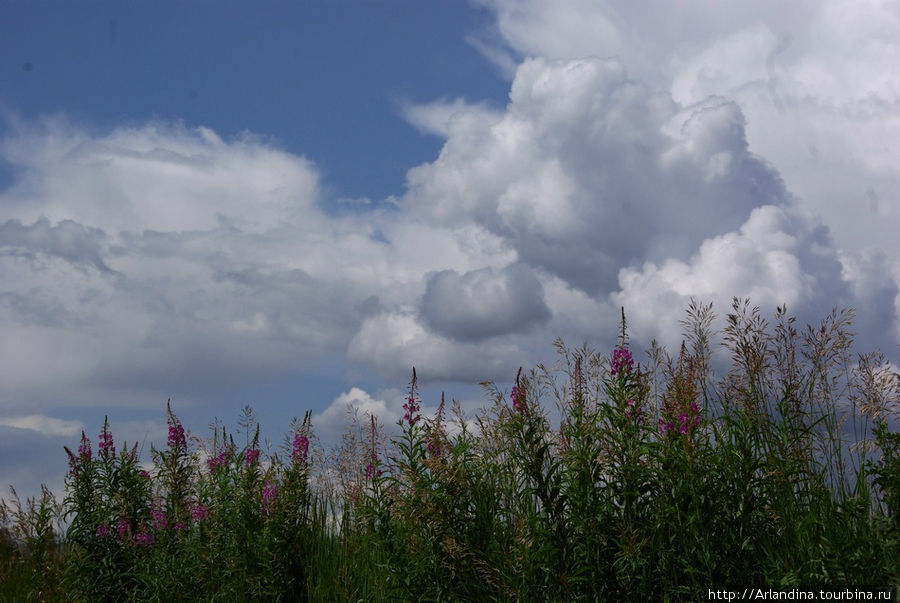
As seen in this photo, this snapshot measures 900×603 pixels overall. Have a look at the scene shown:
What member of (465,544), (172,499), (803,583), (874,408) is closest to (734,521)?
(803,583)

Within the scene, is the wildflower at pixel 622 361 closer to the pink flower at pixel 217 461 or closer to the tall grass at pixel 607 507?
the tall grass at pixel 607 507

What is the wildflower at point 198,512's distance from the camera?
26.7 feet

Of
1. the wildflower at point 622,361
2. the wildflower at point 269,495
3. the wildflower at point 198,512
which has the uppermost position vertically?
the wildflower at point 622,361

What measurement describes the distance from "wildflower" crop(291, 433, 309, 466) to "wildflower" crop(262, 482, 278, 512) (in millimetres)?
341

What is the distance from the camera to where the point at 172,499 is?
8.58 metres

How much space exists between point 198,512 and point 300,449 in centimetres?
150

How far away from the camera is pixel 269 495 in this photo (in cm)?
763

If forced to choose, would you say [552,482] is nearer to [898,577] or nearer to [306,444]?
[898,577]

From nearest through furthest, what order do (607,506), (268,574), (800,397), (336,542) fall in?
(607,506), (800,397), (268,574), (336,542)

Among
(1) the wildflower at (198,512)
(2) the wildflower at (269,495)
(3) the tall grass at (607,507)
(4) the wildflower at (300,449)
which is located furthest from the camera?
(1) the wildflower at (198,512)

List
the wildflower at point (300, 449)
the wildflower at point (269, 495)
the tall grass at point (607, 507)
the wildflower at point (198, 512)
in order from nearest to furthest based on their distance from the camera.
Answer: the tall grass at point (607, 507) → the wildflower at point (269, 495) → the wildflower at point (300, 449) → the wildflower at point (198, 512)

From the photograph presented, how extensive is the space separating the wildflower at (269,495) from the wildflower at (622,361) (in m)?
3.76

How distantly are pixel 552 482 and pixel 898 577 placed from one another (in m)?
2.11

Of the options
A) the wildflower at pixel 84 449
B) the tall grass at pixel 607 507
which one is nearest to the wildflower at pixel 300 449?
the tall grass at pixel 607 507
